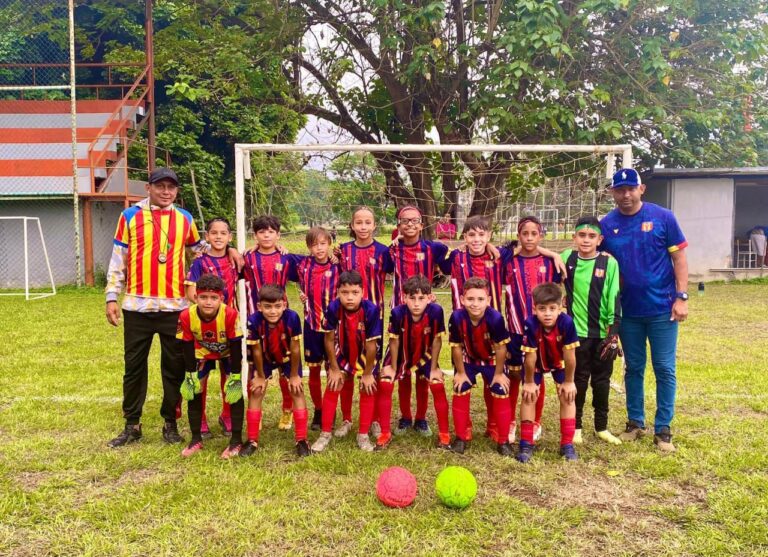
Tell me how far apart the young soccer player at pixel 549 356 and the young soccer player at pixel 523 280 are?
0.68 feet

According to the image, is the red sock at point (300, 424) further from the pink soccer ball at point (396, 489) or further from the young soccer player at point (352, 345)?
the pink soccer ball at point (396, 489)

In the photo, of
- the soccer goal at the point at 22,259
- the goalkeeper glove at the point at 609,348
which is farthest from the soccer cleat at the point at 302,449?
the soccer goal at the point at 22,259

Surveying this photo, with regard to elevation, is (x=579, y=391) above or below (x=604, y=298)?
below

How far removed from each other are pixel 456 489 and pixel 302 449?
4.03 ft

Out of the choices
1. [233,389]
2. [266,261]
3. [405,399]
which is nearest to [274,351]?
[233,389]

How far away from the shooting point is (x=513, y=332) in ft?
14.0

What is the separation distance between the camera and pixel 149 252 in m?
4.09

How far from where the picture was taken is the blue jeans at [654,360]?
4.06 m

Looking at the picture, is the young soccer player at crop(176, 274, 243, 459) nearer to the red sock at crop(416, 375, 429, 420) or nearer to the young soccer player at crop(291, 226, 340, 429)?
the young soccer player at crop(291, 226, 340, 429)

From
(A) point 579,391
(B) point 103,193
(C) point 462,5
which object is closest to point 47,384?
(A) point 579,391

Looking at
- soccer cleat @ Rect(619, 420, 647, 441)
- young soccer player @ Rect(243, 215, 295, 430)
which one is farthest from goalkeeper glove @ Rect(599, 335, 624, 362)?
young soccer player @ Rect(243, 215, 295, 430)

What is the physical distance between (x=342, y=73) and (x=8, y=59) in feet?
32.2

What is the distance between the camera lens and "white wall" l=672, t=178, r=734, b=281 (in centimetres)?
1484

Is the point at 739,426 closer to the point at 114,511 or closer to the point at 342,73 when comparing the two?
the point at 114,511
